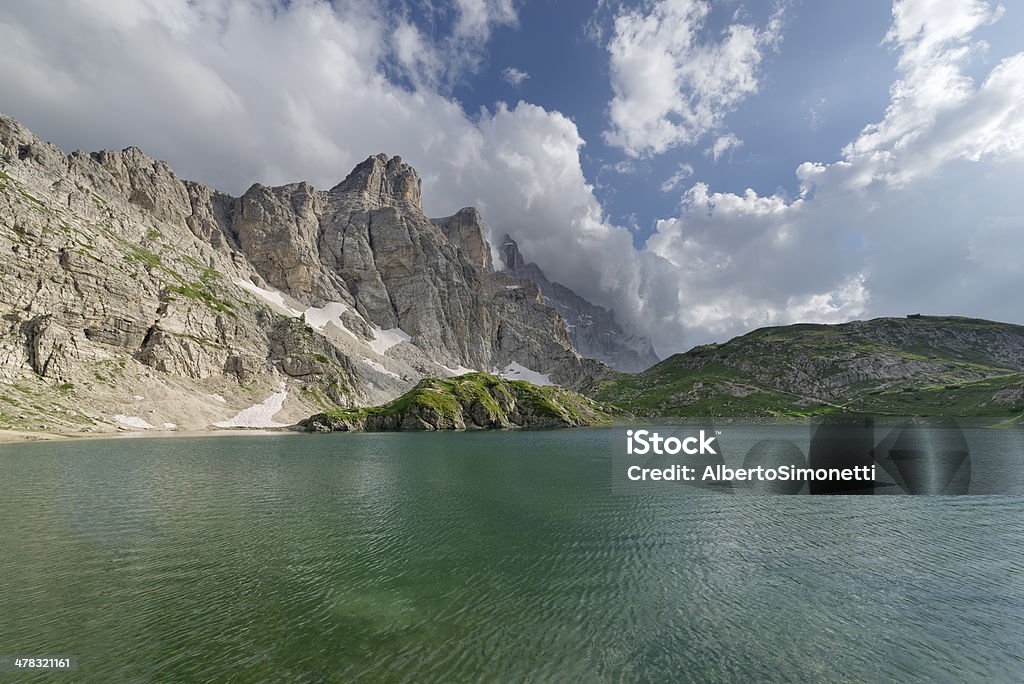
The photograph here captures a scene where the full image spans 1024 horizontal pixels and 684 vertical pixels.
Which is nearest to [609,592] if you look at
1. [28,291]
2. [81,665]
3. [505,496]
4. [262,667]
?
[262,667]

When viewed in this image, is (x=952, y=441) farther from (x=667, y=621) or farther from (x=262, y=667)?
(x=262, y=667)

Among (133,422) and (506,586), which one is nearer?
(506,586)

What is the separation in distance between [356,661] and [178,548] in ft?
77.7

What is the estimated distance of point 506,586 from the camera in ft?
88.0

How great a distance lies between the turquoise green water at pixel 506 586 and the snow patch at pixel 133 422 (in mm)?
122157

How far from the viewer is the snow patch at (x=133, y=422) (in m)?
153

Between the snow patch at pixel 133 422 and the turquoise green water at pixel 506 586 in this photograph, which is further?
the snow patch at pixel 133 422

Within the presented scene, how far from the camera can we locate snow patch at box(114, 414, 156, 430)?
153 meters

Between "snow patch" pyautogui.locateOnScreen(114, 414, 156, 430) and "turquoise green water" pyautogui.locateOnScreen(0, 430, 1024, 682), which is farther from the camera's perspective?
"snow patch" pyautogui.locateOnScreen(114, 414, 156, 430)

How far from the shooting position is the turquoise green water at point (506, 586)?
62.6 feet

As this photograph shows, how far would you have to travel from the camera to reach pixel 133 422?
156 metres

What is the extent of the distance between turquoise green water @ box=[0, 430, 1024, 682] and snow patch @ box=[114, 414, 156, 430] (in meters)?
122

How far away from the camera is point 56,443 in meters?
108

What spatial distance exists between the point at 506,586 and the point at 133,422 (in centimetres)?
18597
